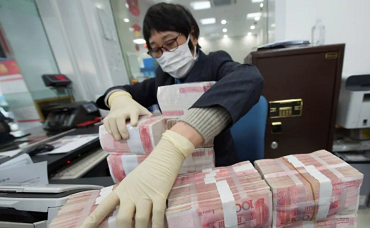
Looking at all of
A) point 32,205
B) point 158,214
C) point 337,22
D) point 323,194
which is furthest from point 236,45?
point 32,205

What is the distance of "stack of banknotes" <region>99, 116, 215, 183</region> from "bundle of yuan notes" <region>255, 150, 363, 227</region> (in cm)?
20

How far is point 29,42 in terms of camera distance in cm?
144

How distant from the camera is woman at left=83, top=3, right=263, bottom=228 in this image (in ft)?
1.18

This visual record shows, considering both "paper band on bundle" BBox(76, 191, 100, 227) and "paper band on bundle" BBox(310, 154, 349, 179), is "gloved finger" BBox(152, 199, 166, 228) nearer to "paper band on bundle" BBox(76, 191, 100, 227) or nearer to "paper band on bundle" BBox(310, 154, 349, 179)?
"paper band on bundle" BBox(76, 191, 100, 227)

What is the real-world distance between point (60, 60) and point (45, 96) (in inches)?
16.8

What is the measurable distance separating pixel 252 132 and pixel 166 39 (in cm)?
67

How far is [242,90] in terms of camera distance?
47cm

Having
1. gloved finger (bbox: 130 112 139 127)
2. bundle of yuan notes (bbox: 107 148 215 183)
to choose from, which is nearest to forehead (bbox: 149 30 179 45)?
gloved finger (bbox: 130 112 139 127)

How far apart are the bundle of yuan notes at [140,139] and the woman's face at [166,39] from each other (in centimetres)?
42

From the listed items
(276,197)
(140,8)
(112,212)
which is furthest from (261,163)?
(140,8)

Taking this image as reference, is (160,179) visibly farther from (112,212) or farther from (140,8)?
(140,8)

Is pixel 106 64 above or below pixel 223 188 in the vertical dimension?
above

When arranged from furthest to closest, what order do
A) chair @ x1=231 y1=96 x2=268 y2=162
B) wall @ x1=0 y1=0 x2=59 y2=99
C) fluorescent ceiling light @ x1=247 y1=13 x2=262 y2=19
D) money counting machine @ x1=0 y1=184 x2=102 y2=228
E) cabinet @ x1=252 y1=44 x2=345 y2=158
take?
fluorescent ceiling light @ x1=247 y1=13 x2=262 y2=19 < wall @ x1=0 y1=0 x2=59 y2=99 < cabinet @ x1=252 y1=44 x2=345 y2=158 < chair @ x1=231 y1=96 x2=268 y2=162 < money counting machine @ x1=0 y1=184 x2=102 y2=228

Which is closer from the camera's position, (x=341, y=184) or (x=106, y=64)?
(x=341, y=184)
